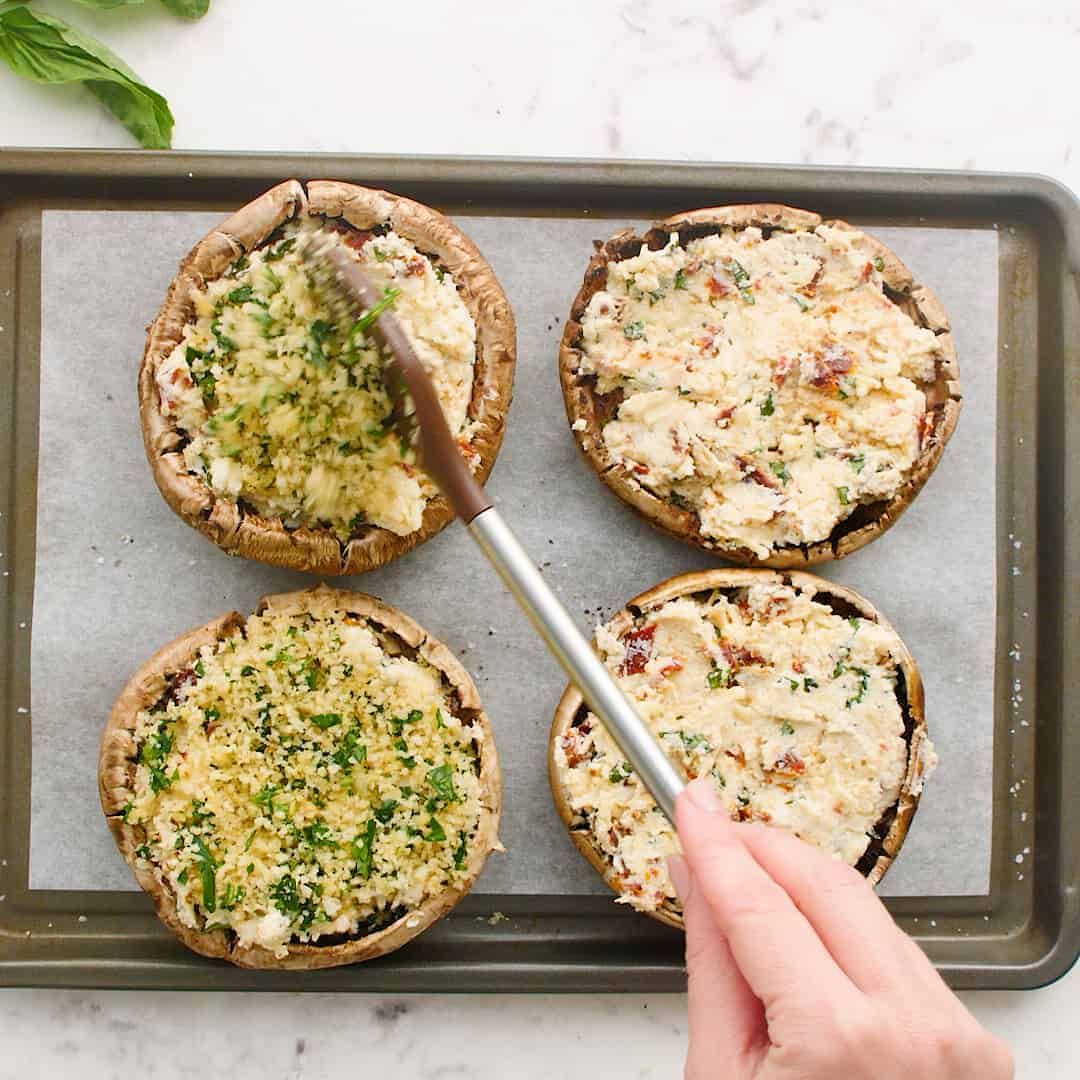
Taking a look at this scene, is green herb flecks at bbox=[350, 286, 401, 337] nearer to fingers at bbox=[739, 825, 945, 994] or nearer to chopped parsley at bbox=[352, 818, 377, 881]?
chopped parsley at bbox=[352, 818, 377, 881]

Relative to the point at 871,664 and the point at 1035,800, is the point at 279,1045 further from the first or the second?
the point at 1035,800

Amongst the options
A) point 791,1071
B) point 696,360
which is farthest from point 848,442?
point 791,1071

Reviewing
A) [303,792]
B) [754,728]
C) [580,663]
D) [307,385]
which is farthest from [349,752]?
[754,728]

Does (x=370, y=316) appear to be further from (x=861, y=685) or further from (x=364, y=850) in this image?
(x=861, y=685)

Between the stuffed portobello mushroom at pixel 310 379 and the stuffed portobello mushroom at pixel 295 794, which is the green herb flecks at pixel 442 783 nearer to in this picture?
the stuffed portobello mushroom at pixel 295 794

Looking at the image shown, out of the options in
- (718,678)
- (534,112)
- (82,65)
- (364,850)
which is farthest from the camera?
(534,112)

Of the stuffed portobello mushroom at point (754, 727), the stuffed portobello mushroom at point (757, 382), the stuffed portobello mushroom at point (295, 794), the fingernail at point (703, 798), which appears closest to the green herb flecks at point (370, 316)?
the stuffed portobello mushroom at point (757, 382)
